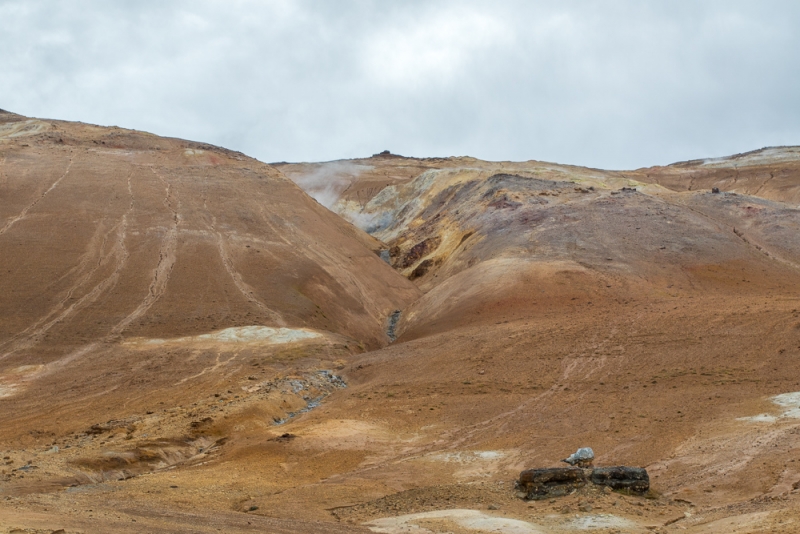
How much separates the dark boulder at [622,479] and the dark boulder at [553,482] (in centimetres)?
29

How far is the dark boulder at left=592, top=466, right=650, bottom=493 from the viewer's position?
1409cm

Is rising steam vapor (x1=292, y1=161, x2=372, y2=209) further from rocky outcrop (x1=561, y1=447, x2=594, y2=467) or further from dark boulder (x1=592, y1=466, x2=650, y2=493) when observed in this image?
dark boulder (x1=592, y1=466, x2=650, y2=493)

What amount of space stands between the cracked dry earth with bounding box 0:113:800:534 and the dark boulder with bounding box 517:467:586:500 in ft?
1.55

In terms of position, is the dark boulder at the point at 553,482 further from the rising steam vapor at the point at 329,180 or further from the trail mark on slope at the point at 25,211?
the rising steam vapor at the point at 329,180

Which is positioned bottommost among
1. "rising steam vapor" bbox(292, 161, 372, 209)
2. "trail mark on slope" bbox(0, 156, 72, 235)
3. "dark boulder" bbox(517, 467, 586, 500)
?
"dark boulder" bbox(517, 467, 586, 500)

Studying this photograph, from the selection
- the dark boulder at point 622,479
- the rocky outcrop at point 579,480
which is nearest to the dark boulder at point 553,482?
the rocky outcrop at point 579,480

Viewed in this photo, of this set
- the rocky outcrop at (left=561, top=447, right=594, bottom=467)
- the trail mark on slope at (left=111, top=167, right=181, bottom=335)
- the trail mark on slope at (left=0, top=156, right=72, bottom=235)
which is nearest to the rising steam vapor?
the trail mark on slope at (left=111, top=167, right=181, bottom=335)

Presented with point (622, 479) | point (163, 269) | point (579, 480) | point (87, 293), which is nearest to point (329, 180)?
point (163, 269)

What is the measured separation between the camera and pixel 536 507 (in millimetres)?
13812

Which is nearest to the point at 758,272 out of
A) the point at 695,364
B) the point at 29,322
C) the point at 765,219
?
the point at 765,219

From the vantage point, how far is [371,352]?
104 ft

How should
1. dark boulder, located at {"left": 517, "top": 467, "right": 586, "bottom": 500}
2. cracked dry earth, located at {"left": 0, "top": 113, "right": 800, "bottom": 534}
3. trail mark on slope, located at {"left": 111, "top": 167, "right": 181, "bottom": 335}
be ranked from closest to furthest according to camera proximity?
dark boulder, located at {"left": 517, "top": 467, "right": 586, "bottom": 500}, cracked dry earth, located at {"left": 0, "top": 113, "right": 800, "bottom": 534}, trail mark on slope, located at {"left": 111, "top": 167, "right": 181, "bottom": 335}

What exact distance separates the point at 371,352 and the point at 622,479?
59.8 feet

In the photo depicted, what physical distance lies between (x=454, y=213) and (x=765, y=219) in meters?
20.0
